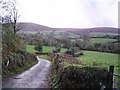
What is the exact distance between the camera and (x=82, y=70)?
476 inches

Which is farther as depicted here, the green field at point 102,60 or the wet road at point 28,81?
the green field at point 102,60

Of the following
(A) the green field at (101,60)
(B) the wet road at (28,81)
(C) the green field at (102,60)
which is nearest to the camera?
(B) the wet road at (28,81)

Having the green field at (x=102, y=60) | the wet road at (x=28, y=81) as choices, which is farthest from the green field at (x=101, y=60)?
the wet road at (x=28, y=81)

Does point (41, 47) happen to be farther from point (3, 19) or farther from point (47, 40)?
point (3, 19)

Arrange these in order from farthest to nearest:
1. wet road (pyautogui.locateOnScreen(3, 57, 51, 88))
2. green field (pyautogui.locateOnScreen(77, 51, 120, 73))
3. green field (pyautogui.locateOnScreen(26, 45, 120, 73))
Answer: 1. green field (pyautogui.locateOnScreen(26, 45, 120, 73))
2. green field (pyautogui.locateOnScreen(77, 51, 120, 73))
3. wet road (pyautogui.locateOnScreen(3, 57, 51, 88))

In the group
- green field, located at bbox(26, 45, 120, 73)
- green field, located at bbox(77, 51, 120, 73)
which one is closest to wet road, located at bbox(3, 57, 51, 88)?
green field, located at bbox(26, 45, 120, 73)

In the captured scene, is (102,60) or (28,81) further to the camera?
(102,60)

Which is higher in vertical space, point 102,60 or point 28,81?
point 28,81

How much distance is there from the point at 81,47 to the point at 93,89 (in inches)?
1600

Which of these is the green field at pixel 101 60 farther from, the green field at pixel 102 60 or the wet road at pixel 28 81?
the wet road at pixel 28 81

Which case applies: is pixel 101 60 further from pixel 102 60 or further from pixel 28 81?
pixel 28 81

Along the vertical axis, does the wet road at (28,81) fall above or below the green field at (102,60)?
above

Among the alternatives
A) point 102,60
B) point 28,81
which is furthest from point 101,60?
point 28,81

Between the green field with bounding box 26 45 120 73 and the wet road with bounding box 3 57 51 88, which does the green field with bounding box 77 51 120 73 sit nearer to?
the green field with bounding box 26 45 120 73
